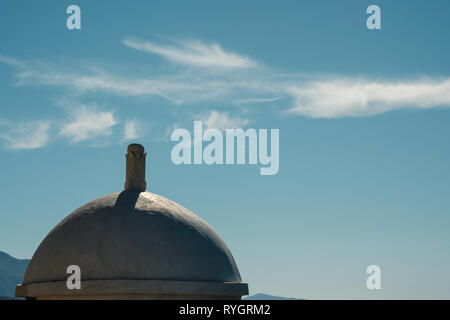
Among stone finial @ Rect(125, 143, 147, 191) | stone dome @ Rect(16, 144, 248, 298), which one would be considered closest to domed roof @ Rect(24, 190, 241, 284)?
stone dome @ Rect(16, 144, 248, 298)

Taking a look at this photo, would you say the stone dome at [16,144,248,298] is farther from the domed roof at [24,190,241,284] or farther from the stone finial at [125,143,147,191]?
the stone finial at [125,143,147,191]

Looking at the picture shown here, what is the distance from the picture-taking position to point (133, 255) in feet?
54.4

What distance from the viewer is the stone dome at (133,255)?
53.7 feet

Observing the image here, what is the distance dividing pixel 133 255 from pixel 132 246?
270mm

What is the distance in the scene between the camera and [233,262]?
18.8m

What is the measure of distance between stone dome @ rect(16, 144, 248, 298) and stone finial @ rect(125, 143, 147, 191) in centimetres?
83

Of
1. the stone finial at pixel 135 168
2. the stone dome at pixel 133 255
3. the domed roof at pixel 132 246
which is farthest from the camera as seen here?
the stone finial at pixel 135 168

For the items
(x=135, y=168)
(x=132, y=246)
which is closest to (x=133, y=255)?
(x=132, y=246)

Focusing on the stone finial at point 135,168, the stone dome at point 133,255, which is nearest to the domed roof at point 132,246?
the stone dome at point 133,255

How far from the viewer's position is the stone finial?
63.7ft

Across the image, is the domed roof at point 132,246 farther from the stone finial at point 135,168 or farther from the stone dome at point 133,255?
the stone finial at point 135,168
